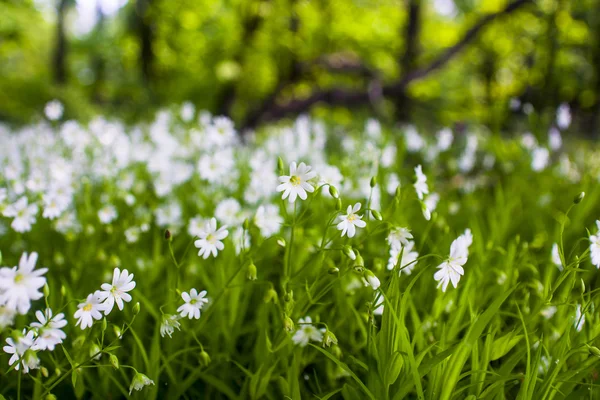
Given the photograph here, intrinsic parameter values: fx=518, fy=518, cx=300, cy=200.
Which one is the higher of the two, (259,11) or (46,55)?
(259,11)

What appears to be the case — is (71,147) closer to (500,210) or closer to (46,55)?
(500,210)

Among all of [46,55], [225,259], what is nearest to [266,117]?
[225,259]

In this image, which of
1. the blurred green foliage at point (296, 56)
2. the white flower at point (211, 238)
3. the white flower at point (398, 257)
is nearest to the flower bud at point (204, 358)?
the white flower at point (211, 238)

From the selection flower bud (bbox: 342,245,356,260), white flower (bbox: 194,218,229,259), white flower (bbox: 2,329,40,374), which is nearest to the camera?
white flower (bbox: 2,329,40,374)

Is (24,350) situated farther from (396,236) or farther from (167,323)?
(396,236)

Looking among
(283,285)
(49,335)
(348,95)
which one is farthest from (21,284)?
(348,95)

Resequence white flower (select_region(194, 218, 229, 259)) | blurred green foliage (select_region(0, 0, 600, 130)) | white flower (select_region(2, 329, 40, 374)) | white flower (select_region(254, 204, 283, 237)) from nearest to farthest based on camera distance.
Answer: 1. white flower (select_region(2, 329, 40, 374))
2. white flower (select_region(194, 218, 229, 259))
3. white flower (select_region(254, 204, 283, 237))
4. blurred green foliage (select_region(0, 0, 600, 130))

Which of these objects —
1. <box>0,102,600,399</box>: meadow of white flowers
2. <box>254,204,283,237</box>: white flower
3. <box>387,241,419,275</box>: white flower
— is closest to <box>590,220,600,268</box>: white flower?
<box>0,102,600,399</box>: meadow of white flowers

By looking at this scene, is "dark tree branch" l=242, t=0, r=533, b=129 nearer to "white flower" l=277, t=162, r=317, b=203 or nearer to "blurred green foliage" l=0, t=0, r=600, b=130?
"blurred green foliage" l=0, t=0, r=600, b=130
